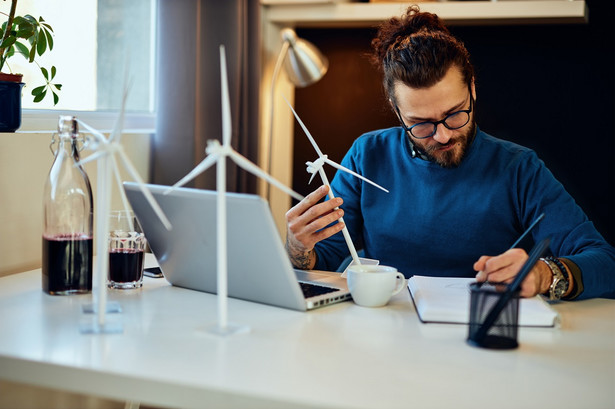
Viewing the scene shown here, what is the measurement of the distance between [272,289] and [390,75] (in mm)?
759

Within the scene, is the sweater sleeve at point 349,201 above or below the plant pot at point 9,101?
below

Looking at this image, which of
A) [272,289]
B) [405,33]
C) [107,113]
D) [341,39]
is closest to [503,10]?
[341,39]

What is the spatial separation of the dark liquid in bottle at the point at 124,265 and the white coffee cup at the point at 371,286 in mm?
418

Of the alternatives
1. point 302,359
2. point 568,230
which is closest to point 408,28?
point 568,230

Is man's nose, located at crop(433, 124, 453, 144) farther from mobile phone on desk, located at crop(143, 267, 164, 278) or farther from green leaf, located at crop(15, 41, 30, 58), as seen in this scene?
green leaf, located at crop(15, 41, 30, 58)

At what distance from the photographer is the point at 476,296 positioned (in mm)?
1070

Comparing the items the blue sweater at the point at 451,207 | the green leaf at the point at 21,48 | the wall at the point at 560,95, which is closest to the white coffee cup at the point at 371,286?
the blue sweater at the point at 451,207

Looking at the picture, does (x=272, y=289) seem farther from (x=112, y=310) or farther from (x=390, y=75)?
(x=390, y=75)

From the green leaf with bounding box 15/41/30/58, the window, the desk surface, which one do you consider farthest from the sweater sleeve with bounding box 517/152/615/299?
the green leaf with bounding box 15/41/30/58

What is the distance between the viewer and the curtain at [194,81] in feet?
7.95

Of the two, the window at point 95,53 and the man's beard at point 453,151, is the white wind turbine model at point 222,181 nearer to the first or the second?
the man's beard at point 453,151

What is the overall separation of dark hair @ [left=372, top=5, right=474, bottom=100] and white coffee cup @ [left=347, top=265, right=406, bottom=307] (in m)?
0.58

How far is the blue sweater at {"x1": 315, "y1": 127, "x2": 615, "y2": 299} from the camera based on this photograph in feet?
5.82

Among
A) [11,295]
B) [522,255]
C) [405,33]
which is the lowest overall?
[11,295]
